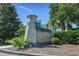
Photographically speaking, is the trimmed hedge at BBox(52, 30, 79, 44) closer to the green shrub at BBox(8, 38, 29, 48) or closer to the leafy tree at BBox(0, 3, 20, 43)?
the green shrub at BBox(8, 38, 29, 48)

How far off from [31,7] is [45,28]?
2.57ft

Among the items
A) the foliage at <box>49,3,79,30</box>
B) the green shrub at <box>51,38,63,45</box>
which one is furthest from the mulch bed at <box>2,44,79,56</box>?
the foliage at <box>49,3,79,30</box>

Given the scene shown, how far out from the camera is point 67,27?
1020 centimetres

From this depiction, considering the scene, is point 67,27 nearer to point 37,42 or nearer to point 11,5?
point 37,42

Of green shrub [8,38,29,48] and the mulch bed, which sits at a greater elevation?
green shrub [8,38,29,48]

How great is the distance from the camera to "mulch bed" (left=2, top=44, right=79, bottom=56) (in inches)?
380

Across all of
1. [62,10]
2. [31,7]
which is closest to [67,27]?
[62,10]

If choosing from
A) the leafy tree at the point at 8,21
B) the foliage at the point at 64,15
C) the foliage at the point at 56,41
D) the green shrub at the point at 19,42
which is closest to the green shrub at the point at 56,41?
the foliage at the point at 56,41

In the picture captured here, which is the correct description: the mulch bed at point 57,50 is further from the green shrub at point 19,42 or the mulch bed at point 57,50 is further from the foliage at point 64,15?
the foliage at point 64,15

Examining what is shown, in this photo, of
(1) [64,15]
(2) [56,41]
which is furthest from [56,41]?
(1) [64,15]

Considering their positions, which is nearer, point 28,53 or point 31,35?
point 28,53

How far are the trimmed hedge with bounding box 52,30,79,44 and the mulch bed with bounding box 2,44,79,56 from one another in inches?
8.9

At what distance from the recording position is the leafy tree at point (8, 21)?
9945mm

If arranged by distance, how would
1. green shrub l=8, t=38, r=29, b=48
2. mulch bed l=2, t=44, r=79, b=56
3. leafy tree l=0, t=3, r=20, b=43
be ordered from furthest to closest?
green shrub l=8, t=38, r=29, b=48, leafy tree l=0, t=3, r=20, b=43, mulch bed l=2, t=44, r=79, b=56
